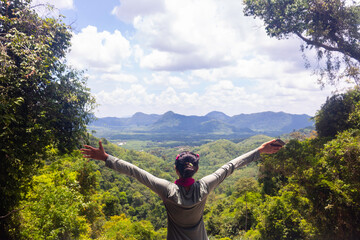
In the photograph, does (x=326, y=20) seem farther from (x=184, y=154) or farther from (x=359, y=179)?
(x=184, y=154)

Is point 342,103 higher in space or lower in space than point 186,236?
higher

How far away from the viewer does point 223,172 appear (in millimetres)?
1793

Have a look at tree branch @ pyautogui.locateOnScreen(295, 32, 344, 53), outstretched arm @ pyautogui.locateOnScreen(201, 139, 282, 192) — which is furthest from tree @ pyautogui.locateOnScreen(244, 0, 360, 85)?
outstretched arm @ pyautogui.locateOnScreen(201, 139, 282, 192)

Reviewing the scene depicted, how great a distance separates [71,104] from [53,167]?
520 centimetres

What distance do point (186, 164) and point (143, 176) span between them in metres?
0.37

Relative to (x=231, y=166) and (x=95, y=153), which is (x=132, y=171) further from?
(x=231, y=166)

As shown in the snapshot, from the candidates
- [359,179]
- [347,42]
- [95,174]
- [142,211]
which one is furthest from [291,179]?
[142,211]

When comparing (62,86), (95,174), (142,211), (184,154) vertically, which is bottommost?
(142,211)

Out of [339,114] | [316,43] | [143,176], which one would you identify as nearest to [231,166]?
[143,176]

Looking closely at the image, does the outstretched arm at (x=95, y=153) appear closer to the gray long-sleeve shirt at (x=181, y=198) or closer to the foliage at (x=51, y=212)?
the gray long-sleeve shirt at (x=181, y=198)

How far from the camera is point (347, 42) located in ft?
34.7

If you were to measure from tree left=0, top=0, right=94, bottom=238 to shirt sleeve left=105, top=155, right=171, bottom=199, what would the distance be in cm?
278

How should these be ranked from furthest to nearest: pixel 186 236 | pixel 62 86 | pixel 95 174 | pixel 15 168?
pixel 95 174
pixel 62 86
pixel 15 168
pixel 186 236

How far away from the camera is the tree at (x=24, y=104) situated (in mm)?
4184
